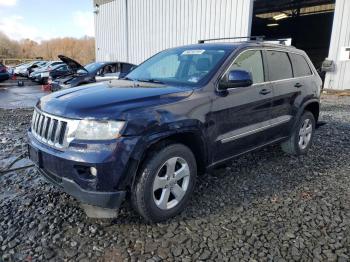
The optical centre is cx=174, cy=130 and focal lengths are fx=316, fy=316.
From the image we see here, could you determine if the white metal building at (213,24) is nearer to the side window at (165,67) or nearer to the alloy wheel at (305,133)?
the alloy wheel at (305,133)

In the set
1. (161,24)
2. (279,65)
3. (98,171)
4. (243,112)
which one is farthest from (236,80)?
(161,24)

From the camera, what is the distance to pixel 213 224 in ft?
10.3

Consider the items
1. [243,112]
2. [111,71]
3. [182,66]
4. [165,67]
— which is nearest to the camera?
[243,112]

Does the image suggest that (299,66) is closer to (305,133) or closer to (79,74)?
(305,133)

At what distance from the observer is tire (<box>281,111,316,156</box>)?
5031mm

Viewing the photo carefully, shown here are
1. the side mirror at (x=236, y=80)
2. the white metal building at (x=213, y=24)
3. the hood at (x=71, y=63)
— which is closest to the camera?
the side mirror at (x=236, y=80)

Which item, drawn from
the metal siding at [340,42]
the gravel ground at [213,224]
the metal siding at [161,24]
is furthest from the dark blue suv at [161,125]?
the metal siding at [161,24]

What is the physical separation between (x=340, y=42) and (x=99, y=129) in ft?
43.2

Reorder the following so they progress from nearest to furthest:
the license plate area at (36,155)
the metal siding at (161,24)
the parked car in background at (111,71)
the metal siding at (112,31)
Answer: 1. the license plate area at (36,155)
2. the parked car in background at (111,71)
3. the metal siding at (161,24)
4. the metal siding at (112,31)

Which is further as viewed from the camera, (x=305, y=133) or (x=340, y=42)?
(x=340, y=42)

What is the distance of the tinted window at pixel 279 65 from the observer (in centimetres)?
438

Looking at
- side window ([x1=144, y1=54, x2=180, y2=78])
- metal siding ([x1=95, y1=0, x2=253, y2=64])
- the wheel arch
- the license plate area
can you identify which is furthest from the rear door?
metal siding ([x1=95, y1=0, x2=253, y2=64])

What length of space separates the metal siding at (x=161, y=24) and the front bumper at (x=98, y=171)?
13.0 meters

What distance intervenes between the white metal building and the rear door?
32.3 ft
